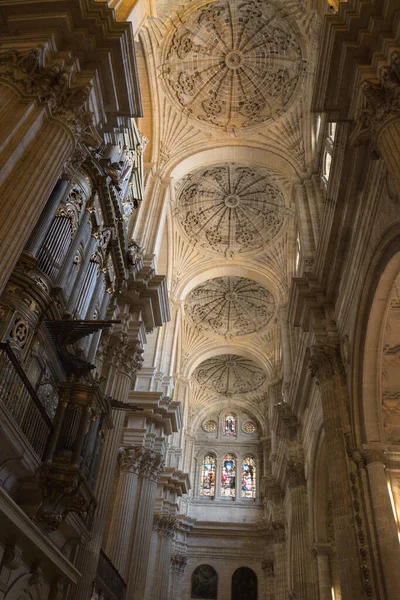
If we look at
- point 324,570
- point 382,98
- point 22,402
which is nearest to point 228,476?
point 324,570

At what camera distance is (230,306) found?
28.2m

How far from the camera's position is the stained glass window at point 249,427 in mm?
35625

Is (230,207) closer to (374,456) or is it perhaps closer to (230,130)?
(230,130)

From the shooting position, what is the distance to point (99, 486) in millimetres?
11016

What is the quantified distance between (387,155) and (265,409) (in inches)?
1139

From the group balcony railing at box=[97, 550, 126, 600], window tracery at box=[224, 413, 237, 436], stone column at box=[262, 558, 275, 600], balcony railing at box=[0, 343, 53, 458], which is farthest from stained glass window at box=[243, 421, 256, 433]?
balcony railing at box=[0, 343, 53, 458]

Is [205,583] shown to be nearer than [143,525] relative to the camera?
No

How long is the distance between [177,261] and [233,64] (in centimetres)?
912

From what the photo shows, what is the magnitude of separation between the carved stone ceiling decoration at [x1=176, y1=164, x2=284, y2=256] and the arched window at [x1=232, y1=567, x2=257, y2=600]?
62.9 feet

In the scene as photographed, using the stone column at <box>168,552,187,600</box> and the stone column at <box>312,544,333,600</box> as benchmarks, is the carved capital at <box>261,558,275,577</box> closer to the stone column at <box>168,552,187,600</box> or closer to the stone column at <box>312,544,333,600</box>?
the stone column at <box>168,552,187,600</box>

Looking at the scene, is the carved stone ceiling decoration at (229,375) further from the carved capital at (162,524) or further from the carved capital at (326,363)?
the carved capital at (326,363)

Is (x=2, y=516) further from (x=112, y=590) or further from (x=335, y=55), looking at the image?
(x=335, y=55)

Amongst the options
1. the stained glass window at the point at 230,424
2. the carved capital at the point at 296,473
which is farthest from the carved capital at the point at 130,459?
the stained glass window at the point at 230,424

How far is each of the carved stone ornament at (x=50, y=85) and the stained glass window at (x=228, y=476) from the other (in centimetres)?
2900
